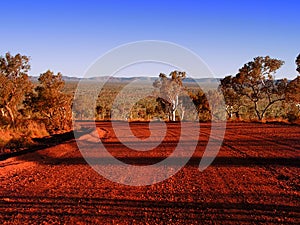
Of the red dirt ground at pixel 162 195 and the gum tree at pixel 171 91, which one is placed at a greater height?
the gum tree at pixel 171 91

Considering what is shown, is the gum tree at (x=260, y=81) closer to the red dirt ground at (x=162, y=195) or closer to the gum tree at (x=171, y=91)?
the gum tree at (x=171, y=91)

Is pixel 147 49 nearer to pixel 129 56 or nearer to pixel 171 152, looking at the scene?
pixel 129 56

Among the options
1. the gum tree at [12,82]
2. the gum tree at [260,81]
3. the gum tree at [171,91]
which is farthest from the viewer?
the gum tree at [171,91]

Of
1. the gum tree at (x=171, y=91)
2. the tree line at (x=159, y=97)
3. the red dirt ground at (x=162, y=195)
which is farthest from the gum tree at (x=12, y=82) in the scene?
the gum tree at (x=171, y=91)

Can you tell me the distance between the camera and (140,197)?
6.83m

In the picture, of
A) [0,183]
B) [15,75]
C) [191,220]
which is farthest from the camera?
[15,75]

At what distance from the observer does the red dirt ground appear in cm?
555

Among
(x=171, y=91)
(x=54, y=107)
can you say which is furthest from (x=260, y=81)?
(x=54, y=107)

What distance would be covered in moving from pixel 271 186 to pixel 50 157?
8.73m

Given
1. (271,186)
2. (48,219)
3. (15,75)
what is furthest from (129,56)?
(15,75)

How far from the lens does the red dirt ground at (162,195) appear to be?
Result: 18.2 ft

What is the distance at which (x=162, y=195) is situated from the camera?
6934 mm

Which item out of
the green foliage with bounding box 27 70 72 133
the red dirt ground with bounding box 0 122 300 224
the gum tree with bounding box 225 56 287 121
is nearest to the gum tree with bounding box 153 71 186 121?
the gum tree with bounding box 225 56 287 121

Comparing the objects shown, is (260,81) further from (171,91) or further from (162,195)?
(162,195)
